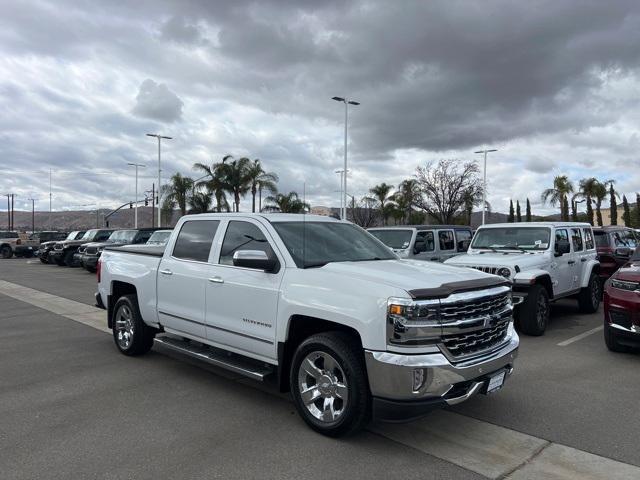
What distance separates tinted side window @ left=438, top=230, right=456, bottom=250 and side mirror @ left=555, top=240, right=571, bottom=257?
3371 mm

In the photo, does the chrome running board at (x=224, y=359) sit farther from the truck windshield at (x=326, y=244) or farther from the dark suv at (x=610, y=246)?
the dark suv at (x=610, y=246)

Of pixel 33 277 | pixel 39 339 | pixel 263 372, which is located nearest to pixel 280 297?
pixel 263 372

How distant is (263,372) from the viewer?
459 cm

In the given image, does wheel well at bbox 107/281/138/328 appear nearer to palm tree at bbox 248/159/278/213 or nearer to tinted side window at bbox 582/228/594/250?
tinted side window at bbox 582/228/594/250

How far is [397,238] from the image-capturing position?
11906mm

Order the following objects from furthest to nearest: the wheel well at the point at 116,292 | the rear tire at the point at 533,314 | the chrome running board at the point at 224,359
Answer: the rear tire at the point at 533,314 < the wheel well at the point at 116,292 < the chrome running board at the point at 224,359

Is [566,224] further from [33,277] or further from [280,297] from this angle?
[33,277]

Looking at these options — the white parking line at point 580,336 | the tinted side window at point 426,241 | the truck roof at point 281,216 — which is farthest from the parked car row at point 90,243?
the white parking line at point 580,336

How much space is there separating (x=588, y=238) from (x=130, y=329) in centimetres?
905

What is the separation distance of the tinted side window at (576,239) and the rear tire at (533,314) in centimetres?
229

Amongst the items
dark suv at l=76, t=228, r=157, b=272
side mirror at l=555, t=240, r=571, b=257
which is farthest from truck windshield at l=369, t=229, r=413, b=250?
dark suv at l=76, t=228, r=157, b=272

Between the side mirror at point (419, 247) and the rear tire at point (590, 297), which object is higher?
the side mirror at point (419, 247)

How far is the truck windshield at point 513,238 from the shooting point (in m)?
9.31

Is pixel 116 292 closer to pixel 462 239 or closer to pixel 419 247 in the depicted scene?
pixel 419 247
